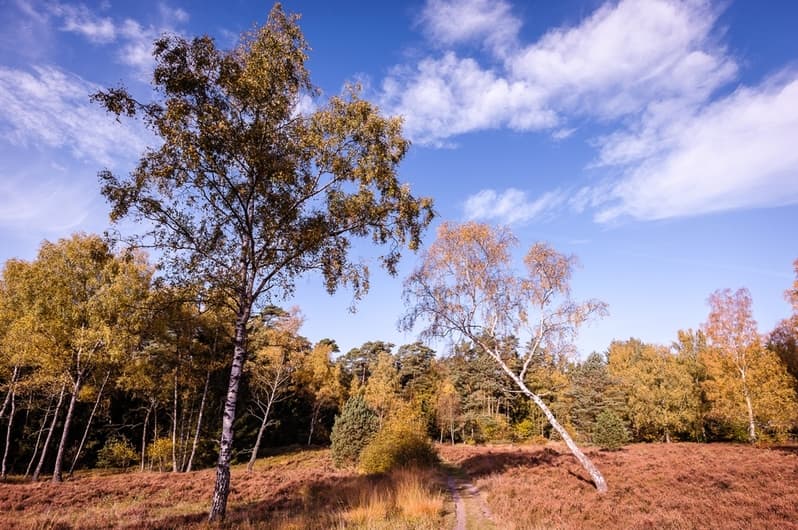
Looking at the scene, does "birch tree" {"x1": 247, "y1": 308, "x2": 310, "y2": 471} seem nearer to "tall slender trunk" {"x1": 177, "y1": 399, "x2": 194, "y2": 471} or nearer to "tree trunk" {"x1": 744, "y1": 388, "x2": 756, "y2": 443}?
"tall slender trunk" {"x1": 177, "y1": 399, "x2": 194, "y2": 471}

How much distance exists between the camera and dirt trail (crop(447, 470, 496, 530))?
999 centimetres

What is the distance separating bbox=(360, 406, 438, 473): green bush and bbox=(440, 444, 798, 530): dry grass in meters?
2.75

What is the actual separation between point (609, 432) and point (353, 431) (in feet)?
72.4

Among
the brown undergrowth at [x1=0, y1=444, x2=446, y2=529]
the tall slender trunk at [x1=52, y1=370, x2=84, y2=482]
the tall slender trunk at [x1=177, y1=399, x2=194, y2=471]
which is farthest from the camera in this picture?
the tall slender trunk at [x1=177, y1=399, x2=194, y2=471]

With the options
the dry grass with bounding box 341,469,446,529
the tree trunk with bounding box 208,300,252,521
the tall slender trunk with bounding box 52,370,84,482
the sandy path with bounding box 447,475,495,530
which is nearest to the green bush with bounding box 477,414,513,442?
the sandy path with bounding box 447,475,495,530

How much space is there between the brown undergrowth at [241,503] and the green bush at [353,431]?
403cm

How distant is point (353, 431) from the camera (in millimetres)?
24578

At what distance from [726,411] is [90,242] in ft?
167

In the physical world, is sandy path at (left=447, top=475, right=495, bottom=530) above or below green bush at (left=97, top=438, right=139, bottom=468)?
above

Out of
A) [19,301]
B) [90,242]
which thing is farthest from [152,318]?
[19,301]

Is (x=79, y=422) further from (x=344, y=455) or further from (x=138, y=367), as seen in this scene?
(x=344, y=455)

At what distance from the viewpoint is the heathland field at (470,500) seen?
941 centimetres

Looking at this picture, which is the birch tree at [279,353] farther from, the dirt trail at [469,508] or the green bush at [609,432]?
the green bush at [609,432]

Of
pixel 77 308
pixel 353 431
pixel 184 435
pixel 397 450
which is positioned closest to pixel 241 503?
pixel 397 450
